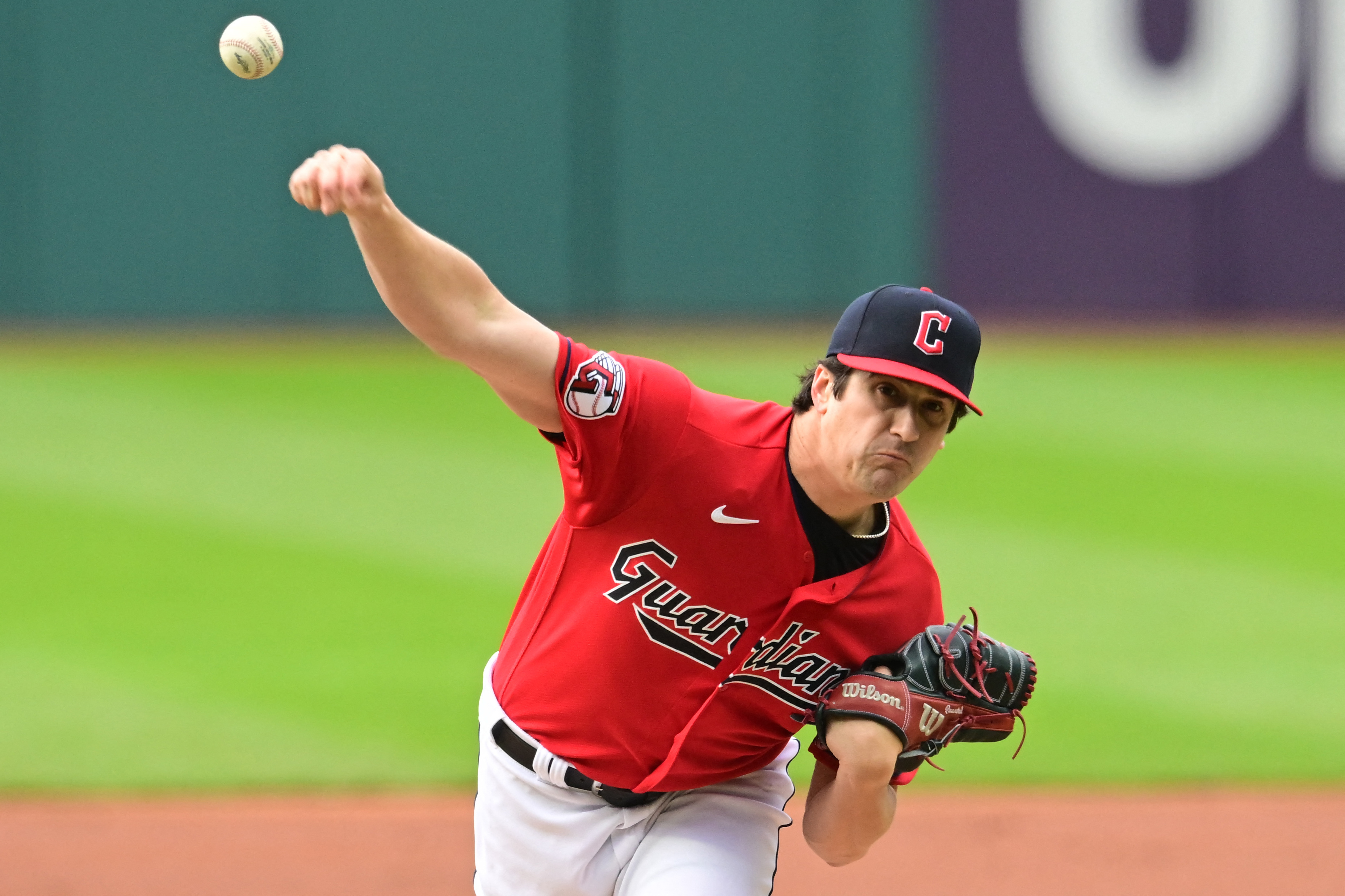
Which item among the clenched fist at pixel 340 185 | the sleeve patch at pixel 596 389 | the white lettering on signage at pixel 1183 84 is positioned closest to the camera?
the clenched fist at pixel 340 185

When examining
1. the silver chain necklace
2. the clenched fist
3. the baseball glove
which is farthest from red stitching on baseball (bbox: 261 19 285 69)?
the baseball glove

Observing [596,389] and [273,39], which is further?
[273,39]

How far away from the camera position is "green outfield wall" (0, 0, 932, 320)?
→ 1298cm

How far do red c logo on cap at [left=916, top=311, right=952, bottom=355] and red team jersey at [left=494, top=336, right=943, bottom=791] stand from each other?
1.24 feet

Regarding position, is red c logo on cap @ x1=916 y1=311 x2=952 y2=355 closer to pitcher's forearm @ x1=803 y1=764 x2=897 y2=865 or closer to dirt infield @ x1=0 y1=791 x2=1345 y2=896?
pitcher's forearm @ x1=803 y1=764 x2=897 y2=865

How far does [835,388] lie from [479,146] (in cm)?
1033

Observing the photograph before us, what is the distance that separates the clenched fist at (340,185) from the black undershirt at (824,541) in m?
1.11

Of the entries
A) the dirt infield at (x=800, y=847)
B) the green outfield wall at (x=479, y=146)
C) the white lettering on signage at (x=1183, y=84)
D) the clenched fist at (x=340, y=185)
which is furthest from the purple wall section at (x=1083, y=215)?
the clenched fist at (x=340, y=185)

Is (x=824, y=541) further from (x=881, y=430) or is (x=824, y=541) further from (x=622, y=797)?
(x=622, y=797)

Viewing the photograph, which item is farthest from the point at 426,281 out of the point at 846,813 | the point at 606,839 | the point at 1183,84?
the point at 1183,84

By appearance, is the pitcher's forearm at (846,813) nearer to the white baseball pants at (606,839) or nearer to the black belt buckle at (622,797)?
the white baseball pants at (606,839)

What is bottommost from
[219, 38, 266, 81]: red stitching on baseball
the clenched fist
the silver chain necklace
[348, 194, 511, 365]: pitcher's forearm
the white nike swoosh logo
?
the silver chain necklace

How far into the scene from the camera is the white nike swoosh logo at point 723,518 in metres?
3.22

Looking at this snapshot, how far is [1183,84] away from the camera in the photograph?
1295 centimetres
